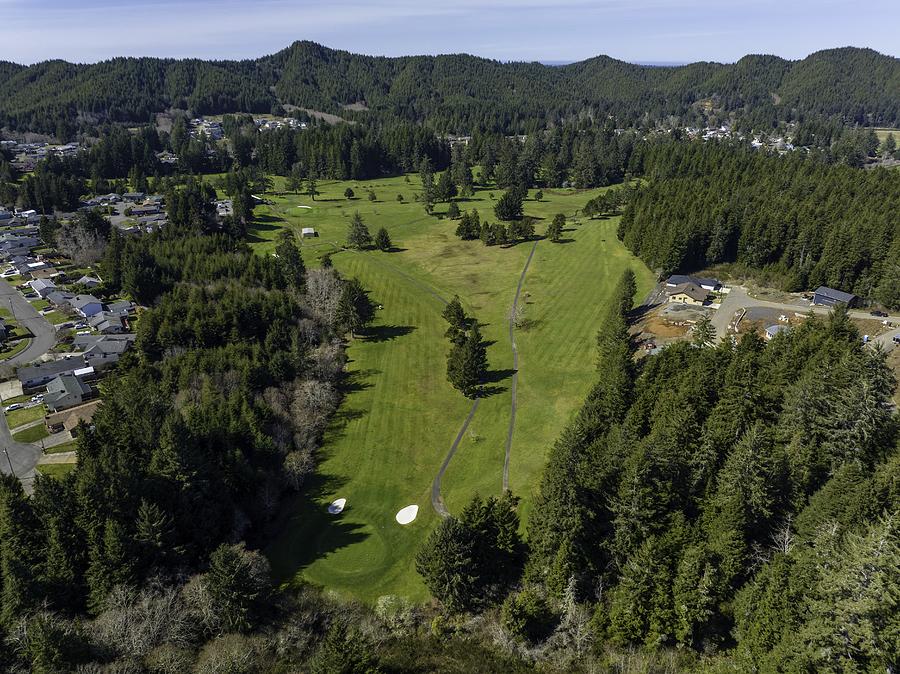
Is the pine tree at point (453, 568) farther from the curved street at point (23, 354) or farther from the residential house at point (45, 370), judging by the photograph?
the residential house at point (45, 370)

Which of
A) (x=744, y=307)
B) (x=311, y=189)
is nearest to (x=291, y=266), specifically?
(x=744, y=307)

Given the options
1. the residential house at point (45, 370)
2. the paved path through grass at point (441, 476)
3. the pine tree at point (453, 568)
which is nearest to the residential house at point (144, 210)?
the residential house at point (45, 370)

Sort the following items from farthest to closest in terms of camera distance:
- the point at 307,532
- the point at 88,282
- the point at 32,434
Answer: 1. the point at 88,282
2. the point at 32,434
3. the point at 307,532

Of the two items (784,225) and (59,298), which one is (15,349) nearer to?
(59,298)

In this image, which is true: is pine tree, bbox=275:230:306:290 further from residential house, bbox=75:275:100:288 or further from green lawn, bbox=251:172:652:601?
residential house, bbox=75:275:100:288

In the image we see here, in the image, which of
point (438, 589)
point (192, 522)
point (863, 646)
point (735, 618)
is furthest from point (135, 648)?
point (863, 646)

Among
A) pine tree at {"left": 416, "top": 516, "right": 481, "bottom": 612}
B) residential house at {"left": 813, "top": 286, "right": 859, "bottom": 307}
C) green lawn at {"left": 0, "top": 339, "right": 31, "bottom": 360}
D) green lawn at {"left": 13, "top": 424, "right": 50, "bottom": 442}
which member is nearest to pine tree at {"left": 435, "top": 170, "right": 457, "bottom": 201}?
residential house at {"left": 813, "top": 286, "right": 859, "bottom": 307}
